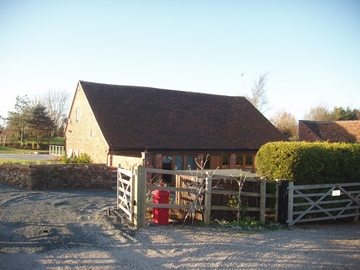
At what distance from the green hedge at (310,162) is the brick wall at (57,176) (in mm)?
9302

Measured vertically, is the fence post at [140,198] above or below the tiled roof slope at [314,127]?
below

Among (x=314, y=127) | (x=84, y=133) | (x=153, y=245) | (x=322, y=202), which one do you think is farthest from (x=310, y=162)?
(x=314, y=127)

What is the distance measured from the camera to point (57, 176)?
17109 millimetres

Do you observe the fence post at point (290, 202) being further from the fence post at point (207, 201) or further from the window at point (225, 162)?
the window at point (225, 162)

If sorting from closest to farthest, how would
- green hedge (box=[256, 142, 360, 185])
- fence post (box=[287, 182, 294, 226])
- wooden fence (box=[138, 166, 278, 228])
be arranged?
1. wooden fence (box=[138, 166, 278, 228])
2. fence post (box=[287, 182, 294, 226])
3. green hedge (box=[256, 142, 360, 185])

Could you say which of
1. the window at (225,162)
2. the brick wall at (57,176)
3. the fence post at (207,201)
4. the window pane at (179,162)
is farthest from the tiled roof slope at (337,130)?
the fence post at (207,201)

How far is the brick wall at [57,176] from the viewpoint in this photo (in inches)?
653

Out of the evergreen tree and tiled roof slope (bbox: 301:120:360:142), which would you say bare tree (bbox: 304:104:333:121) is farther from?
the evergreen tree

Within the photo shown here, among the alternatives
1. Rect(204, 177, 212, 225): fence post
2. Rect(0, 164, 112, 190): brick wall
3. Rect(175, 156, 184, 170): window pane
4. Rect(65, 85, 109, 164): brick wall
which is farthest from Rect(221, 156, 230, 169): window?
Rect(204, 177, 212, 225): fence post

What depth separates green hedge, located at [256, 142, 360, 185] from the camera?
1062cm

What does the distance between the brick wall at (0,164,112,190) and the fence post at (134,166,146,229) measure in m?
9.28

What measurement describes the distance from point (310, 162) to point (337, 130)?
27498 millimetres

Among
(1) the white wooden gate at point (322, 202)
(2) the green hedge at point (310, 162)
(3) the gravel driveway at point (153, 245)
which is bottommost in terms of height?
(3) the gravel driveway at point (153, 245)

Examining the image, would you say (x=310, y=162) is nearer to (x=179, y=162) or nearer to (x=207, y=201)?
(x=207, y=201)
